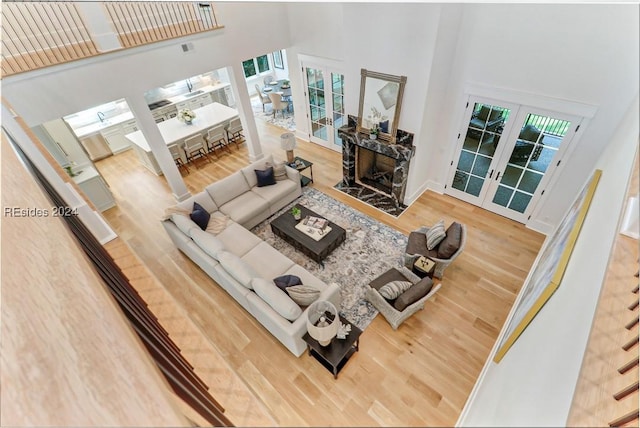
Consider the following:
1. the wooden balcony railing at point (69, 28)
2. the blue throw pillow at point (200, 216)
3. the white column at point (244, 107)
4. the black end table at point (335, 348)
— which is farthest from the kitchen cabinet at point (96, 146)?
the black end table at point (335, 348)

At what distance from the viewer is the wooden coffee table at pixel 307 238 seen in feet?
15.8

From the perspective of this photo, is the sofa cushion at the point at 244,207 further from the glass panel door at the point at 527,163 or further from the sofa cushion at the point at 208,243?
the glass panel door at the point at 527,163

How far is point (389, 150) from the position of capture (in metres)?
5.44

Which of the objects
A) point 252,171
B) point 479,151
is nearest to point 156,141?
point 252,171

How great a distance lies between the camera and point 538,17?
12.5ft

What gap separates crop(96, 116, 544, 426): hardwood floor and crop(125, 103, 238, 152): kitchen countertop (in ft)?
7.39

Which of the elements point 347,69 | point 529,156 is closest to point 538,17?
point 529,156

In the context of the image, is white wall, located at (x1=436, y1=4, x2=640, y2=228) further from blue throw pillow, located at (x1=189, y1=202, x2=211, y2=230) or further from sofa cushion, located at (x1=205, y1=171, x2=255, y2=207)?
blue throw pillow, located at (x1=189, y1=202, x2=211, y2=230)

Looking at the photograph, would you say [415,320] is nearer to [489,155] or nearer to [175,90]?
[489,155]

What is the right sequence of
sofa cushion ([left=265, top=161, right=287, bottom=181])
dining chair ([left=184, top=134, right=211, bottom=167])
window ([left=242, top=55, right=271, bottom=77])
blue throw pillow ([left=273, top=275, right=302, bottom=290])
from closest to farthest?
blue throw pillow ([left=273, top=275, right=302, bottom=290]) → sofa cushion ([left=265, top=161, right=287, bottom=181]) → dining chair ([left=184, top=134, right=211, bottom=167]) → window ([left=242, top=55, right=271, bottom=77])

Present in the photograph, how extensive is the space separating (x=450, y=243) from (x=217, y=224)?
380cm

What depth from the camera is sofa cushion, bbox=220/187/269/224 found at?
212 inches

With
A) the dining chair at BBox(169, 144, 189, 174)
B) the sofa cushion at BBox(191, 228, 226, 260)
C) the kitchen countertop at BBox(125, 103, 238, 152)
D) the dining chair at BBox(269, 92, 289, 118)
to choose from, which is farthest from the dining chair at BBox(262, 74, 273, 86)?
the sofa cushion at BBox(191, 228, 226, 260)

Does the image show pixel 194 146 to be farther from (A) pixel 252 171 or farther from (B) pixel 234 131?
(A) pixel 252 171
